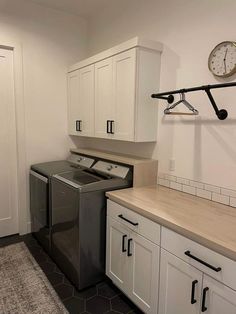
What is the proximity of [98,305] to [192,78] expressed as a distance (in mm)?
1973

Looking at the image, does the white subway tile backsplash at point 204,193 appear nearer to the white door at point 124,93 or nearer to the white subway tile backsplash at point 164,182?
the white subway tile backsplash at point 164,182

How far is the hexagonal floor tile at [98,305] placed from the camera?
187cm

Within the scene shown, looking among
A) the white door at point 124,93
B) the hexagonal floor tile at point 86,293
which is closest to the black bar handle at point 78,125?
the white door at point 124,93

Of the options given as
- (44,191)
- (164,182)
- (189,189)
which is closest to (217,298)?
(189,189)

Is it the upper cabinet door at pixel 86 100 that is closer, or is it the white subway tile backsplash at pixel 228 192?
the white subway tile backsplash at pixel 228 192

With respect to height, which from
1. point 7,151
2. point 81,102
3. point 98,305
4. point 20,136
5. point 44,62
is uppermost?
point 44,62

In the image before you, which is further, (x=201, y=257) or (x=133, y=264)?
(x=133, y=264)

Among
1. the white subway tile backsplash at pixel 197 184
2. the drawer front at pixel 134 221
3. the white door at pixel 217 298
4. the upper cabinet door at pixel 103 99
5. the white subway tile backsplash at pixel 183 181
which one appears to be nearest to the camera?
the white door at pixel 217 298

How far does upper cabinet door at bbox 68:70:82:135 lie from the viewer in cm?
306

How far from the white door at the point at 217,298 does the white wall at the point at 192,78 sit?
30.2 inches

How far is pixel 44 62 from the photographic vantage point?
306cm

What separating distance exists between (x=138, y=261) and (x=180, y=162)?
91 cm

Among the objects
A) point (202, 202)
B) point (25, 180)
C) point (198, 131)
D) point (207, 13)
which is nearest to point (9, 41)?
point (25, 180)

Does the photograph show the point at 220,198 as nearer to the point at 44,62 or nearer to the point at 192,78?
the point at 192,78
